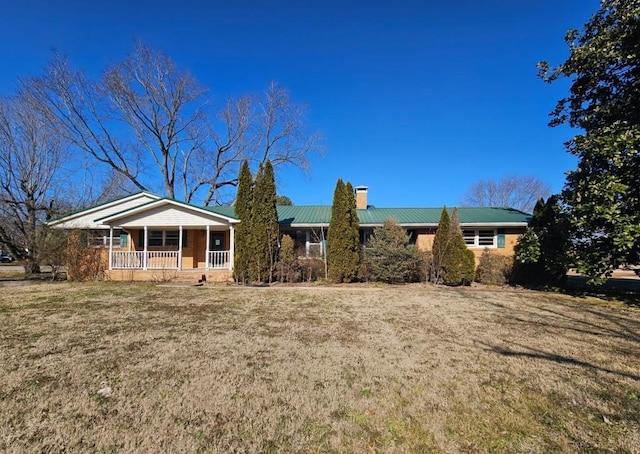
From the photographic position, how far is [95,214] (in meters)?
18.4

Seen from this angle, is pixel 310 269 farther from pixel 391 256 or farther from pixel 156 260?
pixel 156 260

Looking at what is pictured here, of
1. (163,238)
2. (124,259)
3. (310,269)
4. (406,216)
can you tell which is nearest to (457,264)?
(406,216)

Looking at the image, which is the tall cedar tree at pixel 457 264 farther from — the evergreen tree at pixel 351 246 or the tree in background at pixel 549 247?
the evergreen tree at pixel 351 246

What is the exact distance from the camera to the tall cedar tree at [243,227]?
14406 mm

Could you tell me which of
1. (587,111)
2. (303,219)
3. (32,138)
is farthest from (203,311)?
(32,138)

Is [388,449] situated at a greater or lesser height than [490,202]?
lesser

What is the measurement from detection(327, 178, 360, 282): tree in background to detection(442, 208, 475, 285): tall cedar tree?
3.76 meters

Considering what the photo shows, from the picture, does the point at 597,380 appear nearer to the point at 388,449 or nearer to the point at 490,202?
the point at 388,449

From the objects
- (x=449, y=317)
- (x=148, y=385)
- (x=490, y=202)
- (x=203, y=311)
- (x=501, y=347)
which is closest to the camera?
(x=148, y=385)

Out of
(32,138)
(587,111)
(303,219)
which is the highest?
(32,138)

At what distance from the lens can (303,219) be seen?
18.6 metres

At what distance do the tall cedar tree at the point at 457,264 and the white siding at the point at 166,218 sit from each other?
1080cm

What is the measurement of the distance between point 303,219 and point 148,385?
15038 millimetres

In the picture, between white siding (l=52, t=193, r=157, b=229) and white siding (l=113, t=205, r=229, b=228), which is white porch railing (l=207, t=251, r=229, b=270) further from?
white siding (l=52, t=193, r=157, b=229)
